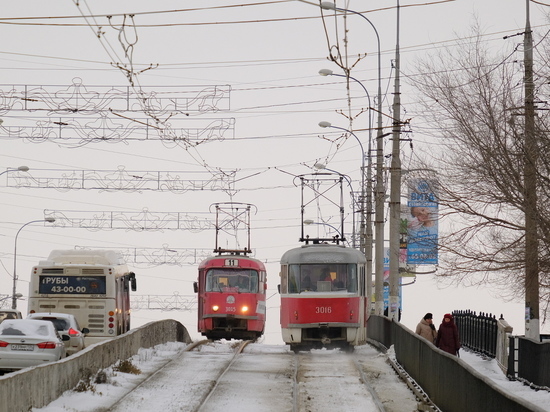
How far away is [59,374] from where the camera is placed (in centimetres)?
1966

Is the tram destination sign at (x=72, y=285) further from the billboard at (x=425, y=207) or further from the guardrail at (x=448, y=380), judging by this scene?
the billboard at (x=425, y=207)

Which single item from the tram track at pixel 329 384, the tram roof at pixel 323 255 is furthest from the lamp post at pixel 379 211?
the tram track at pixel 329 384

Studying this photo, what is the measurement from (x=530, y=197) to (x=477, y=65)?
4789 mm

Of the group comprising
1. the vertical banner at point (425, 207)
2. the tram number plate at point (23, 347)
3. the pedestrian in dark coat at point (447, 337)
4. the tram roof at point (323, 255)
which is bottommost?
the tram number plate at point (23, 347)

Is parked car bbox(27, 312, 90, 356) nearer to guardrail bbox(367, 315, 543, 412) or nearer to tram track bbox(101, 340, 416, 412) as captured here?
tram track bbox(101, 340, 416, 412)

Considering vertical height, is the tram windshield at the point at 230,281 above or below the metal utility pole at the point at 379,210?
below

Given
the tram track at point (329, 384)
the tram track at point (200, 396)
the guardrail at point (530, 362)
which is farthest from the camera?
the guardrail at point (530, 362)

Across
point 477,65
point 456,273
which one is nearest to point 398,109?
point 477,65

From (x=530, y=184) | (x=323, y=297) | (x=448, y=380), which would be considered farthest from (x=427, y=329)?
(x=448, y=380)

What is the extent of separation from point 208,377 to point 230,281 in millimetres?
15444

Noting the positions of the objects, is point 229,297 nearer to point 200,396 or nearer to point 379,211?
point 379,211

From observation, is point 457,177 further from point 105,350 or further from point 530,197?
point 105,350

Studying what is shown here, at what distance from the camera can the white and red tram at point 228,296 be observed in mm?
39906

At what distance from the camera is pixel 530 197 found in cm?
2395
